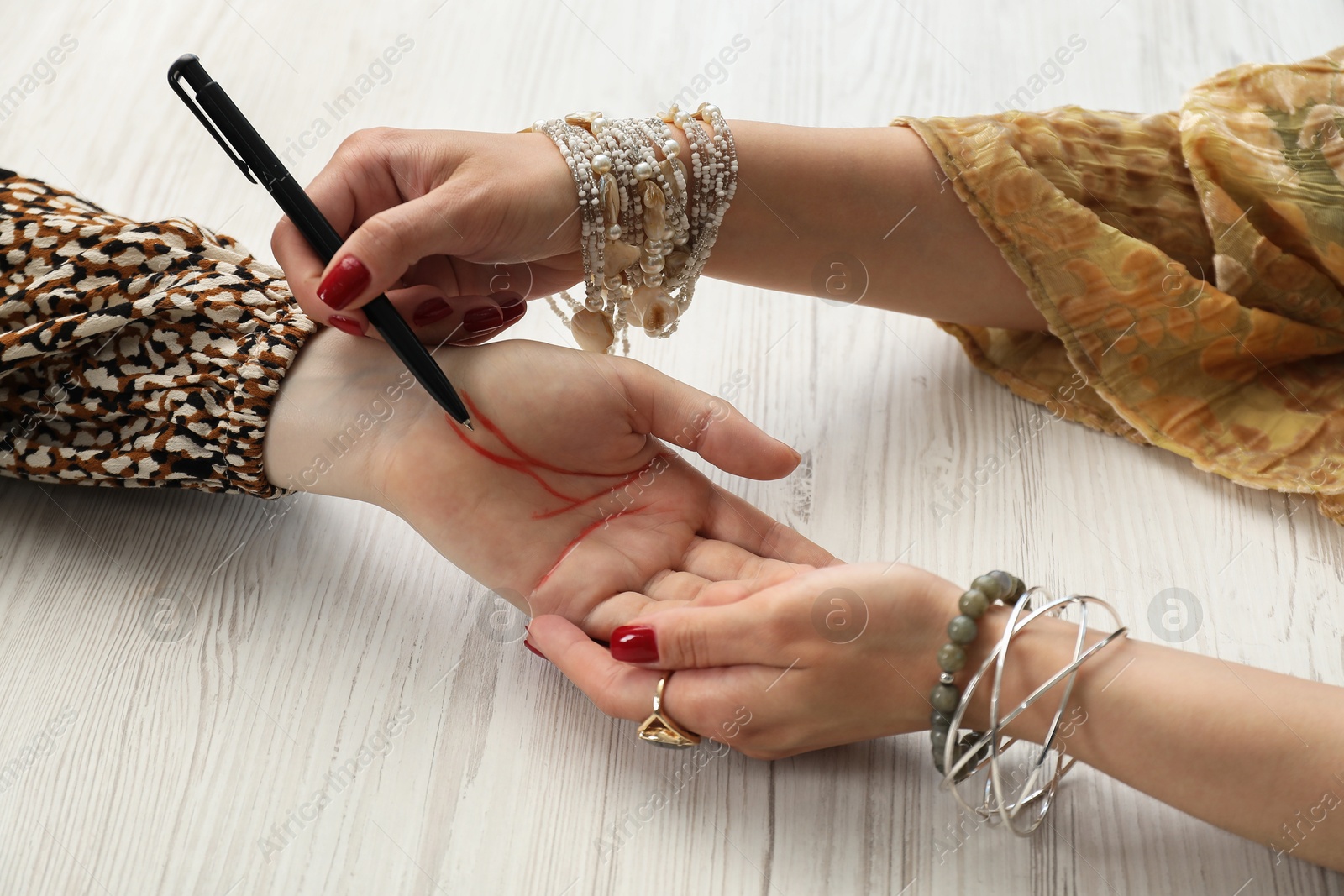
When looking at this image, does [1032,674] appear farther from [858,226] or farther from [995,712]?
[858,226]

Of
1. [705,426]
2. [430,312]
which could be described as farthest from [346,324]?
[705,426]

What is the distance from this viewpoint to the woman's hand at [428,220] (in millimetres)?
845

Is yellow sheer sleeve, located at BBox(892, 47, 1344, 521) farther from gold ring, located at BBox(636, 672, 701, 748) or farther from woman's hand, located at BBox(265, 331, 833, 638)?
gold ring, located at BBox(636, 672, 701, 748)

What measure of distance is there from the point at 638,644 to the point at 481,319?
39cm

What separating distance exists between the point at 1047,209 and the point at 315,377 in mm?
806

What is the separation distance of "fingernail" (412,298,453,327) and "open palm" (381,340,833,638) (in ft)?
0.15

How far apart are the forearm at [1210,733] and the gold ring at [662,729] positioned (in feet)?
0.80

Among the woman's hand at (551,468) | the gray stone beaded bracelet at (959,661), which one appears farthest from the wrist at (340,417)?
the gray stone beaded bracelet at (959,661)

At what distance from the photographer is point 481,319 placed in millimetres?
1004

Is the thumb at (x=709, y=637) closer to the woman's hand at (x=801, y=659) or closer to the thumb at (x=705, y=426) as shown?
the woman's hand at (x=801, y=659)

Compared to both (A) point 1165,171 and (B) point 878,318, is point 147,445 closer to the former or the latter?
(B) point 878,318

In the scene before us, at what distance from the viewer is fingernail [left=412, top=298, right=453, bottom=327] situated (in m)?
0.97

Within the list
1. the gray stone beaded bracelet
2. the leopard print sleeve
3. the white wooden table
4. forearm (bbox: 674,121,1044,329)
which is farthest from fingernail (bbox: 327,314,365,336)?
the gray stone beaded bracelet

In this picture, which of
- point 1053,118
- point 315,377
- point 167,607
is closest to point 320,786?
point 167,607
